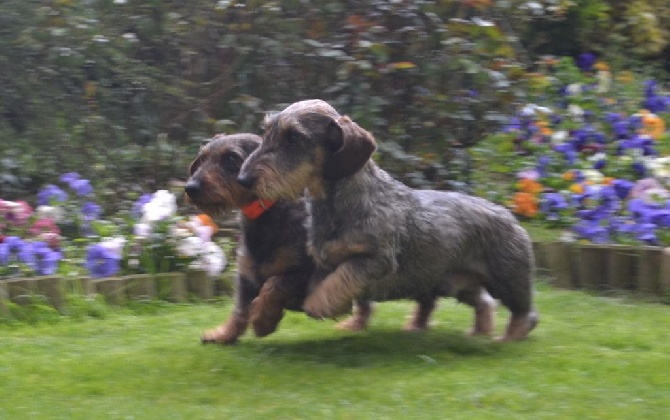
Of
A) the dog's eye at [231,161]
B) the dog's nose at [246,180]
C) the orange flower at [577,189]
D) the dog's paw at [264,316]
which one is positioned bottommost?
the orange flower at [577,189]

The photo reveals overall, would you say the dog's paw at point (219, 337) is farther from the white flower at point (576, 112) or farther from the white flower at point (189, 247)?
the white flower at point (576, 112)

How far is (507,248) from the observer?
6.19 metres

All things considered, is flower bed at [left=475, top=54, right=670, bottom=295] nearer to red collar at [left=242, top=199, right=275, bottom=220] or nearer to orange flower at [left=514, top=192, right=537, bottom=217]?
orange flower at [left=514, top=192, right=537, bottom=217]

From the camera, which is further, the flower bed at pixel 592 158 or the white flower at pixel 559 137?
the white flower at pixel 559 137

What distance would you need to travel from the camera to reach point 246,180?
5.54m

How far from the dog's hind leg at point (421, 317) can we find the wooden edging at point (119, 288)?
1.61 m

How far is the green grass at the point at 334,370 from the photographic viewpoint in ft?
15.6

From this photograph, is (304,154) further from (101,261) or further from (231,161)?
(101,261)

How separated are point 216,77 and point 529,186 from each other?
10.2 ft

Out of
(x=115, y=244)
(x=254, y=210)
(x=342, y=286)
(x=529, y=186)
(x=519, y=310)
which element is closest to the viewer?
(x=342, y=286)

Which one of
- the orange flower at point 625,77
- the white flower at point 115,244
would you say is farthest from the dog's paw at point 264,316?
the orange flower at point 625,77

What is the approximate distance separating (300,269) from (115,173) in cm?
400

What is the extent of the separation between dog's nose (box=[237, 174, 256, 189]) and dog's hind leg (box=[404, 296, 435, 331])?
1.59 meters

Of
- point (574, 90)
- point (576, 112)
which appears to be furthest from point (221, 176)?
point (574, 90)
